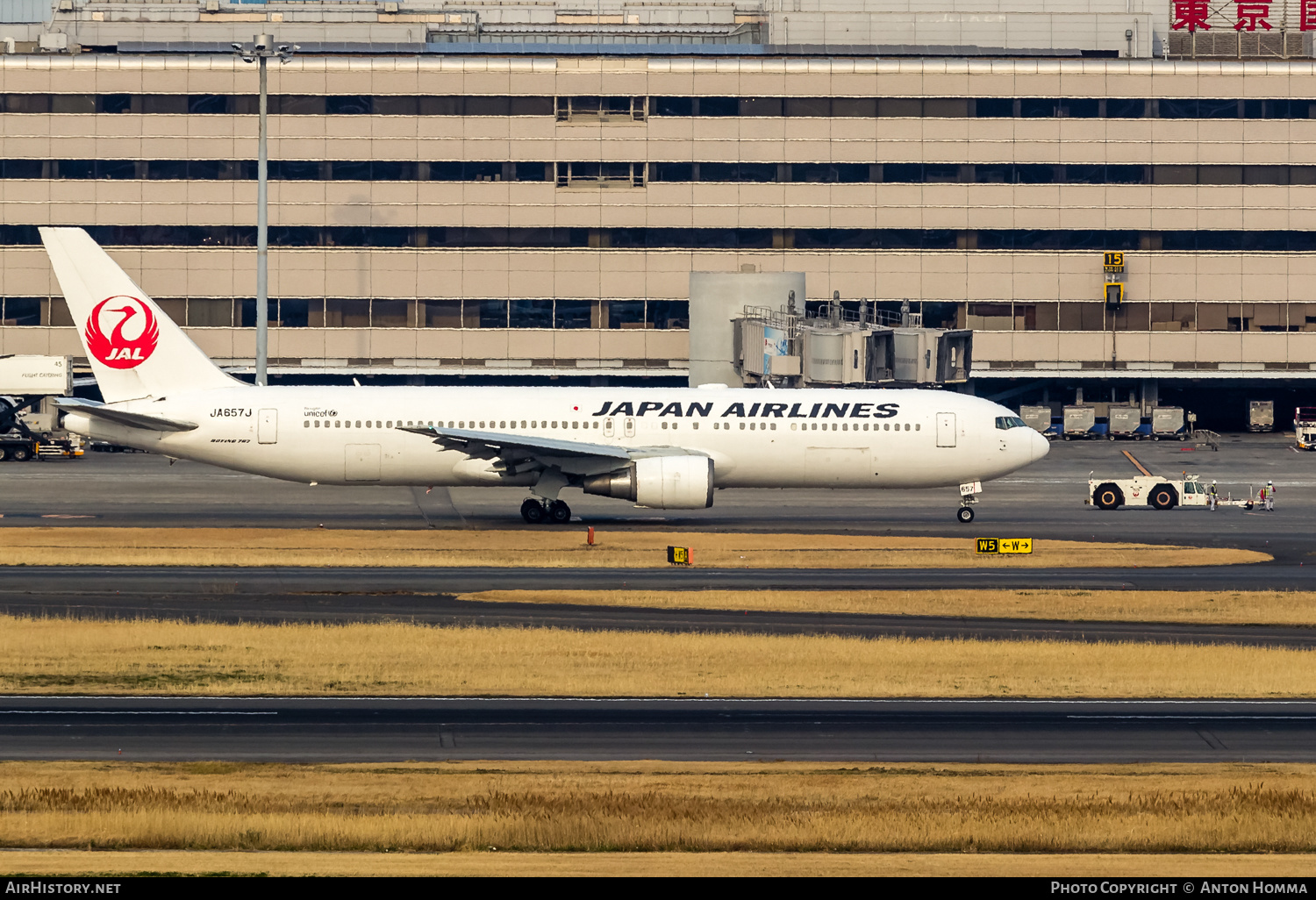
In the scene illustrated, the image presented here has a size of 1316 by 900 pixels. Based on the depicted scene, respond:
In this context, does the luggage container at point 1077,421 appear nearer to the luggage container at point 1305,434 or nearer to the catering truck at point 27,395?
the luggage container at point 1305,434

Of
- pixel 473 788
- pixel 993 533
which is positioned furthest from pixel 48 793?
pixel 993 533

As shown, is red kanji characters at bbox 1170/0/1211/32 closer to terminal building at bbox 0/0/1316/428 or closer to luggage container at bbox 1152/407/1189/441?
terminal building at bbox 0/0/1316/428

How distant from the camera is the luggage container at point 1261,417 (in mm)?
110875

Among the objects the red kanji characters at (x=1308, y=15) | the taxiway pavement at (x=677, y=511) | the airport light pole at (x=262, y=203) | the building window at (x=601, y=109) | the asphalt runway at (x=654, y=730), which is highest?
the red kanji characters at (x=1308, y=15)

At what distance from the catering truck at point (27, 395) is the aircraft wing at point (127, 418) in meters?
30.1

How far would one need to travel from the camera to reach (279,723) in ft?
100

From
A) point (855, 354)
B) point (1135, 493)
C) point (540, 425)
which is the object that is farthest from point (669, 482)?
point (855, 354)

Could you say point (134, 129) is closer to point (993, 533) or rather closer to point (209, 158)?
point (209, 158)

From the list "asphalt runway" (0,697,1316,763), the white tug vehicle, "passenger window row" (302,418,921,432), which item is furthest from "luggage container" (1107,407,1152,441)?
"asphalt runway" (0,697,1316,763)

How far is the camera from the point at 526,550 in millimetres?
54531

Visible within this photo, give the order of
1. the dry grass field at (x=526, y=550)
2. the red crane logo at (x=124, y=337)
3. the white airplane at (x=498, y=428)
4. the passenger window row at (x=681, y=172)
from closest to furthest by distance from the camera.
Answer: the dry grass field at (x=526, y=550), the white airplane at (x=498, y=428), the red crane logo at (x=124, y=337), the passenger window row at (x=681, y=172)

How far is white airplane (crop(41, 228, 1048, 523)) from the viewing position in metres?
60.9

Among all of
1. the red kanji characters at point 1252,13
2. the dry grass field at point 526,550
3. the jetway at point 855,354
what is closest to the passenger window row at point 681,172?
the red kanji characters at point 1252,13

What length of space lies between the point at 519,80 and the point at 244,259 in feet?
68.0
